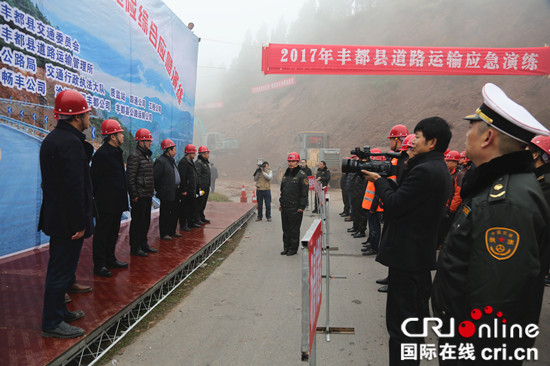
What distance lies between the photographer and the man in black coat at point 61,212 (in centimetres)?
291

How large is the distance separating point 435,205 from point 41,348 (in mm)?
3236

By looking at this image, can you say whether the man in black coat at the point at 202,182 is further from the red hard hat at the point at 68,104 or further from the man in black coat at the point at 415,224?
the man in black coat at the point at 415,224

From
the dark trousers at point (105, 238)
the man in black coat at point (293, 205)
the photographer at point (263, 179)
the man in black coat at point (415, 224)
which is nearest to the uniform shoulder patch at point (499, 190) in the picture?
the man in black coat at point (415, 224)

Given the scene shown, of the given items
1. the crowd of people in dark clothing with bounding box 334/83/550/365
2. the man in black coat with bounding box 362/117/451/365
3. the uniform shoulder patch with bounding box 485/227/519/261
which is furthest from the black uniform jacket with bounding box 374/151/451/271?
the uniform shoulder patch with bounding box 485/227/519/261

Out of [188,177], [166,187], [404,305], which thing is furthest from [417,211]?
[188,177]

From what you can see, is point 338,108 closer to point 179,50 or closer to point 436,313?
point 179,50

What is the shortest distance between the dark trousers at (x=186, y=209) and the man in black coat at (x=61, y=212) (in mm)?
4549

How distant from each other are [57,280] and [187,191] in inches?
186

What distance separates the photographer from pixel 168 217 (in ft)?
22.2

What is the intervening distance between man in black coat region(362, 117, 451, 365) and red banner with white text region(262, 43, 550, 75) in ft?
34.1

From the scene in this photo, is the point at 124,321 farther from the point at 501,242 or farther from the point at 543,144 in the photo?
the point at 543,144

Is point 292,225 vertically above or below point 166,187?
below

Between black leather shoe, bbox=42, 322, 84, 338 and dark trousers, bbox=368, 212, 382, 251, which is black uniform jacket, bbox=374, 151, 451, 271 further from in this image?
dark trousers, bbox=368, 212, 382, 251

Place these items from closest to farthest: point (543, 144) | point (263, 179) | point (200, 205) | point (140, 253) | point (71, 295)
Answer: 1. point (543, 144)
2. point (71, 295)
3. point (140, 253)
4. point (200, 205)
5. point (263, 179)
